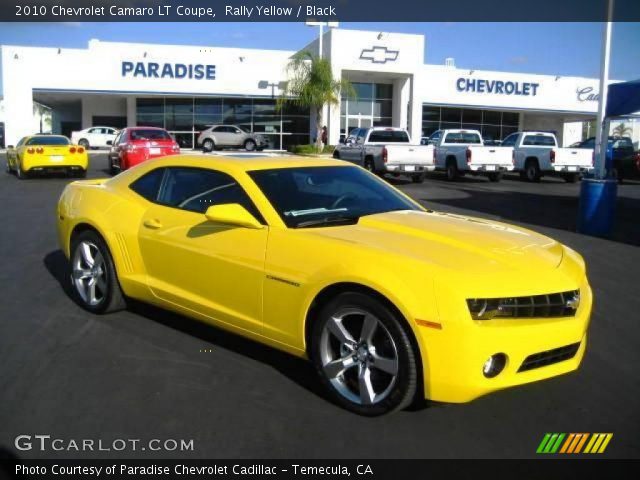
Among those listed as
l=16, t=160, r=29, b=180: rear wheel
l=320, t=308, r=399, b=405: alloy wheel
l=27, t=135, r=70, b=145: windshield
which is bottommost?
l=320, t=308, r=399, b=405: alloy wheel

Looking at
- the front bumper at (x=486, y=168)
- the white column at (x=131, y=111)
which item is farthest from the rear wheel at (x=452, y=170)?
the white column at (x=131, y=111)

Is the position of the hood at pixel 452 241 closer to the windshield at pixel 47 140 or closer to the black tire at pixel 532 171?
the windshield at pixel 47 140

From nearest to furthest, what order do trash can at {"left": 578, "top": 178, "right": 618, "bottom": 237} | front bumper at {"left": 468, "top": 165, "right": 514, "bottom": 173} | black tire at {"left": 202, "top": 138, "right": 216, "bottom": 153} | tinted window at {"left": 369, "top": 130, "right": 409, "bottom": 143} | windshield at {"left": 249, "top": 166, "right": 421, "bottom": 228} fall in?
1. windshield at {"left": 249, "top": 166, "right": 421, "bottom": 228}
2. trash can at {"left": 578, "top": 178, "right": 618, "bottom": 237}
3. front bumper at {"left": 468, "top": 165, "right": 514, "bottom": 173}
4. tinted window at {"left": 369, "top": 130, "right": 409, "bottom": 143}
5. black tire at {"left": 202, "top": 138, "right": 216, "bottom": 153}

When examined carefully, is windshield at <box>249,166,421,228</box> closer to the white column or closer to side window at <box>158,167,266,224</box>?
side window at <box>158,167,266,224</box>

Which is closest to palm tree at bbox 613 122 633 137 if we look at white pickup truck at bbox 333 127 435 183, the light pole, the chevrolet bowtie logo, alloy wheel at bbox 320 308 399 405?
the chevrolet bowtie logo

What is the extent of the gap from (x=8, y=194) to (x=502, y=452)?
1499cm

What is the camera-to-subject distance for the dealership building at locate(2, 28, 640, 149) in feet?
123

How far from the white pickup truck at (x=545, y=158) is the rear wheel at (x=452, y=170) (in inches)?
109

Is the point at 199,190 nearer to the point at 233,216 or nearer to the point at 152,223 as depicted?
the point at 152,223

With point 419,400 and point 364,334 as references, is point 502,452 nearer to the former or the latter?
point 419,400

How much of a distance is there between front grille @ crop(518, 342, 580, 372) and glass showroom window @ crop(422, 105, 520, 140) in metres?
40.6

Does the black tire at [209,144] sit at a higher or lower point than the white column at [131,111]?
lower

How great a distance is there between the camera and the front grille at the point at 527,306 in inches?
131
